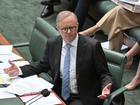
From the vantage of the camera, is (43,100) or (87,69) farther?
(87,69)

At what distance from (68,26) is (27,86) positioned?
20.4 inches

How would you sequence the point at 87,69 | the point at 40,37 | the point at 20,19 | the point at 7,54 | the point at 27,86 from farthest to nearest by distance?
the point at 20,19
the point at 40,37
the point at 7,54
the point at 87,69
the point at 27,86

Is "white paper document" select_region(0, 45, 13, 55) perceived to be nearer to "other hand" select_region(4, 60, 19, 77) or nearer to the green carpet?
"other hand" select_region(4, 60, 19, 77)

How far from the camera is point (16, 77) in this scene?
2.92 metres

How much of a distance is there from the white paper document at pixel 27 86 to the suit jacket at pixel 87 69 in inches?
7.4

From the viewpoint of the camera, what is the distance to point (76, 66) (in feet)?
9.88

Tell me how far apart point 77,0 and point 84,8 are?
0.49m

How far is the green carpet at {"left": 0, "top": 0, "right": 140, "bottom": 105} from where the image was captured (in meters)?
5.36

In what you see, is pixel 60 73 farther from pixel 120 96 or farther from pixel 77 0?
pixel 77 0

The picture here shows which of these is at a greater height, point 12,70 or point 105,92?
point 12,70

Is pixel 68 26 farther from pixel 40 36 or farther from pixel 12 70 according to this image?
pixel 40 36

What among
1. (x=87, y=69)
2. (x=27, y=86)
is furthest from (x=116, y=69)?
(x=27, y=86)

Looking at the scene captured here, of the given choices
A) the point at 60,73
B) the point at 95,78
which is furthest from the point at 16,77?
the point at 95,78

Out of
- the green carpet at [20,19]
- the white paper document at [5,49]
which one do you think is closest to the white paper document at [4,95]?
the white paper document at [5,49]
